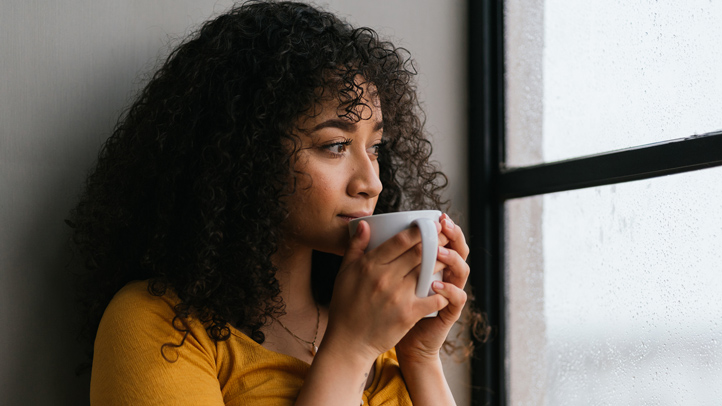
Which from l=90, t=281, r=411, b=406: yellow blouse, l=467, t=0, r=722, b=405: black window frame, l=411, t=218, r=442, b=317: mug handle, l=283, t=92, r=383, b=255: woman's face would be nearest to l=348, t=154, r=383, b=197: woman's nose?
l=283, t=92, r=383, b=255: woman's face

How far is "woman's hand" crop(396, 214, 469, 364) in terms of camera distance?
3.03ft

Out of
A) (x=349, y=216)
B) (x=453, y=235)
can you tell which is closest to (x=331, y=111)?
(x=349, y=216)

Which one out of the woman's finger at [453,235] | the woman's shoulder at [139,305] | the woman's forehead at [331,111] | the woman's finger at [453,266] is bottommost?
the woman's shoulder at [139,305]

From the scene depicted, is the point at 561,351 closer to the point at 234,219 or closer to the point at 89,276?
the point at 234,219

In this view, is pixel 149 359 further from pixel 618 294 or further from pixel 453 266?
pixel 618 294

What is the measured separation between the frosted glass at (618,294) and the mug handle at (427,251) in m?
0.41

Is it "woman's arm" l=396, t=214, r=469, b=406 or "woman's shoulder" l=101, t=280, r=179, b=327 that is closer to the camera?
"woman's shoulder" l=101, t=280, r=179, b=327

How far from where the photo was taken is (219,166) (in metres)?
0.94

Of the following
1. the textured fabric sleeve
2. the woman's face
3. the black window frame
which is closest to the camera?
the textured fabric sleeve

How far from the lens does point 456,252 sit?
947mm

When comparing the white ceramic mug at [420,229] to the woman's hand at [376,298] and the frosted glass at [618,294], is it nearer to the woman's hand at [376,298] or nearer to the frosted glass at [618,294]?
the woman's hand at [376,298]

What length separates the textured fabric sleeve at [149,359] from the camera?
826 mm

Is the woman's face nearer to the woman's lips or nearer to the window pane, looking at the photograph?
the woman's lips

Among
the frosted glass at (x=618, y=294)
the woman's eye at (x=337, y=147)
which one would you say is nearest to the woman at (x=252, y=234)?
the woman's eye at (x=337, y=147)
